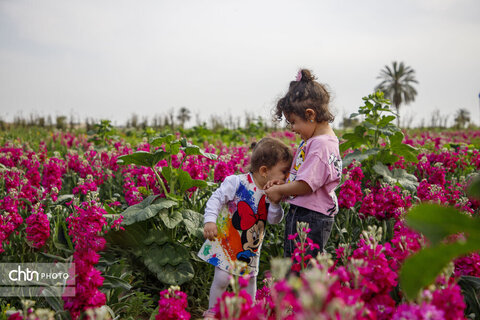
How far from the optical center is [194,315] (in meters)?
3.06

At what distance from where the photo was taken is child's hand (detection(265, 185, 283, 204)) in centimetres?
263

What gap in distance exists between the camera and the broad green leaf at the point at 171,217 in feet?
9.92

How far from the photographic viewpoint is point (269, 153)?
280 cm

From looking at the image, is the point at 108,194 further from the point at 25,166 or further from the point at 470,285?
the point at 470,285

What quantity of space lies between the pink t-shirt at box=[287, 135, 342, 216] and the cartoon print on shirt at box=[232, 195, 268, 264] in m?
0.26

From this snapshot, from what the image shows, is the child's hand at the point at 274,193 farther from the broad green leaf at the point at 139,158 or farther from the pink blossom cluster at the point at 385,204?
the broad green leaf at the point at 139,158

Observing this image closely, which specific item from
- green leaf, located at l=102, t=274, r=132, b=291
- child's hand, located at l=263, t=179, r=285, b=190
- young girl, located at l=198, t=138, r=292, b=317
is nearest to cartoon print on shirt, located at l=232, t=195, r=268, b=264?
young girl, located at l=198, t=138, r=292, b=317

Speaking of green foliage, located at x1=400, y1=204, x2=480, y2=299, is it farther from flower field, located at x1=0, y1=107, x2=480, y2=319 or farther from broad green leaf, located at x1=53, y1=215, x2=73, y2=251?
broad green leaf, located at x1=53, y1=215, x2=73, y2=251

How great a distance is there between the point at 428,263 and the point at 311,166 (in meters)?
1.63

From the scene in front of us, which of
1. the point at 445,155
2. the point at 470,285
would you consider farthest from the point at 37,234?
the point at 445,155

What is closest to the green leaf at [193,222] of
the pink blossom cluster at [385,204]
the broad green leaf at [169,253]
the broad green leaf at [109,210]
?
the broad green leaf at [169,253]

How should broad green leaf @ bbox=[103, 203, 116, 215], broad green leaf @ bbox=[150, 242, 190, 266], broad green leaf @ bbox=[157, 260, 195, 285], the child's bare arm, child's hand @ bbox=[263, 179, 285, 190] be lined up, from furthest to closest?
broad green leaf @ bbox=[103, 203, 116, 215], broad green leaf @ bbox=[150, 242, 190, 266], broad green leaf @ bbox=[157, 260, 195, 285], child's hand @ bbox=[263, 179, 285, 190], the child's bare arm

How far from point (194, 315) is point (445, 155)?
13.4ft

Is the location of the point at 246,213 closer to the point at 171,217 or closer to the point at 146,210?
the point at 171,217
